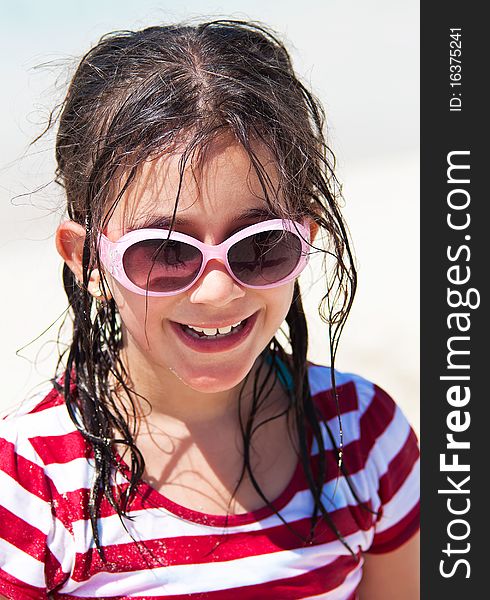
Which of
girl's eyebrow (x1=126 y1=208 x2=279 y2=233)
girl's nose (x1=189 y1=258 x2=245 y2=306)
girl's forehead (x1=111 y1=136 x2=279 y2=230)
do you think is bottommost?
girl's nose (x1=189 y1=258 x2=245 y2=306)

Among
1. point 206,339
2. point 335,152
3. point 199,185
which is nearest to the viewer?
point 199,185

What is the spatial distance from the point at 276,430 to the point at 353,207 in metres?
3.78

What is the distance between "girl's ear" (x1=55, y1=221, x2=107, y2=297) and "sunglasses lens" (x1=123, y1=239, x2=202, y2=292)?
6.2 inches

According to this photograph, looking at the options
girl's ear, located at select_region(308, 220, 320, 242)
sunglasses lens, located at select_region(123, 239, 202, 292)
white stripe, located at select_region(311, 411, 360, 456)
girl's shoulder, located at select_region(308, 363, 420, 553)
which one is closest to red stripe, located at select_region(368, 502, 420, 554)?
girl's shoulder, located at select_region(308, 363, 420, 553)

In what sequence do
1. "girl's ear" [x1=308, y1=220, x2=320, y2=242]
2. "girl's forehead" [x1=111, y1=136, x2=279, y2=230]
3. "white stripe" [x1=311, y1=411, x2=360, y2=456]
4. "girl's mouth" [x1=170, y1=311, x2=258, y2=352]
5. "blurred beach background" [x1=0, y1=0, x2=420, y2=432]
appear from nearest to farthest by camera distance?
"girl's forehead" [x1=111, y1=136, x2=279, y2=230] < "girl's mouth" [x1=170, y1=311, x2=258, y2=352] < "girl's ear" [x1=308, y1=220, x2=320, y2=242] < "white stripe" [x1=311, y1=411, x2=360, y2=456] < "blurred beach background" [x1=0, y1=0, x2=420, y2=432]

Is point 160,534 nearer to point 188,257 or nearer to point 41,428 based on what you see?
point 41,428

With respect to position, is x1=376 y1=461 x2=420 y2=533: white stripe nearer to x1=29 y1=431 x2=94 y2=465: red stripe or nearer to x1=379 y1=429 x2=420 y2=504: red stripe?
x1=379 y1=429 x2=420 y2=504: red stripe

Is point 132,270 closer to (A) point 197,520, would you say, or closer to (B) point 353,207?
(A) point 197,520

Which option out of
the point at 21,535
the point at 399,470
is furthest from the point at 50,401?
the point at 399,470

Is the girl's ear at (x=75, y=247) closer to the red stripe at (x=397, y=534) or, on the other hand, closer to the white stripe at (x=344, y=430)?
the white stripe at (x=344, y=430)

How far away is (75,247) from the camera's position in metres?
1.90

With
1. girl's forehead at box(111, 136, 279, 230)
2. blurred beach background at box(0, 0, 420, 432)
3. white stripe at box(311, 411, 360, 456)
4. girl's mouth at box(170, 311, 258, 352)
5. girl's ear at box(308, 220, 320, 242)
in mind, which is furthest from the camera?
blurred beach background at box(0, 0, 420, 432)

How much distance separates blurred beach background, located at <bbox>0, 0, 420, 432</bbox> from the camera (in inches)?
149

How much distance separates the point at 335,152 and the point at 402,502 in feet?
12.7
